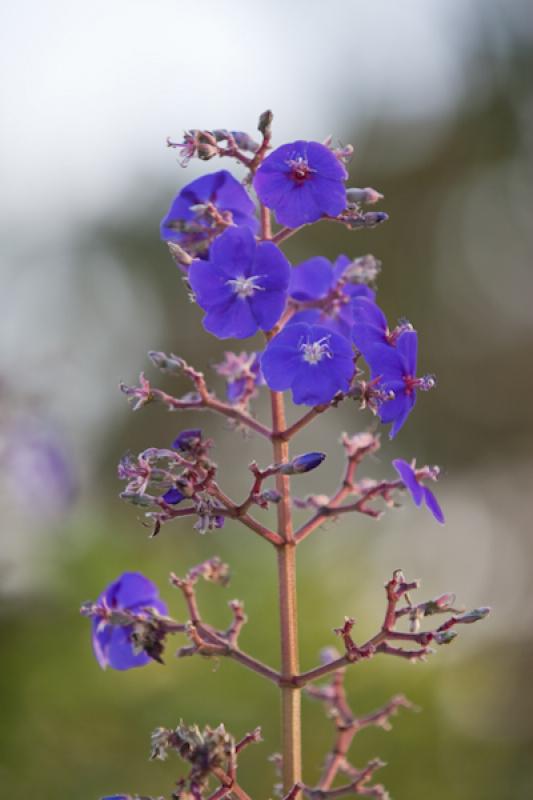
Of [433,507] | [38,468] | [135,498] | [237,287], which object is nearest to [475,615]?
[433,507]

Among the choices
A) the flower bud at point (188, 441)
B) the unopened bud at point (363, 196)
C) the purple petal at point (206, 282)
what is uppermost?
the unopened bud at point (363, 196)

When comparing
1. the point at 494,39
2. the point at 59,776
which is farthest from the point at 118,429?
the point at 59,776

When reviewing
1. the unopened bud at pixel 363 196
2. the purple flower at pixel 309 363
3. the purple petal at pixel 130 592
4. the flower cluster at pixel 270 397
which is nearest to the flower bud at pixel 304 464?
the flower cluster at pixel 270 397

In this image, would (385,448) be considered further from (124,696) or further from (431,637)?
(431,637)

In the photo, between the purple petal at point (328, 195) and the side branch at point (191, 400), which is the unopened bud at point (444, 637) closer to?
the side branch at point (191, 400)

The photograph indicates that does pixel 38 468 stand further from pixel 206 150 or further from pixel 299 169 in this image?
pixel 299 169

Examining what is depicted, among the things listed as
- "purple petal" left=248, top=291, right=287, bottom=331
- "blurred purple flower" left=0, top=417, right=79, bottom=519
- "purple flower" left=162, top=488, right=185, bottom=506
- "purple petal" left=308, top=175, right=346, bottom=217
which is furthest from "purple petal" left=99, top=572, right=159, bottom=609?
"blurred purple flower" left=0, top=417, right=79, bottom=519
